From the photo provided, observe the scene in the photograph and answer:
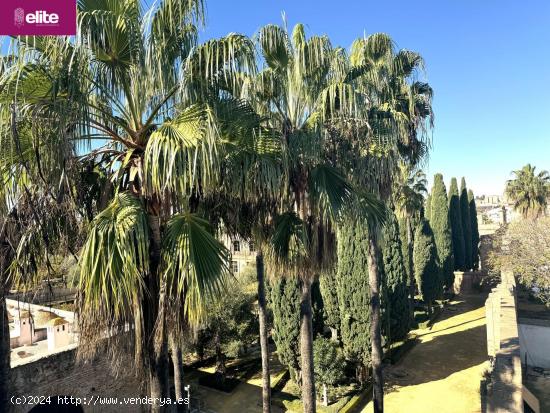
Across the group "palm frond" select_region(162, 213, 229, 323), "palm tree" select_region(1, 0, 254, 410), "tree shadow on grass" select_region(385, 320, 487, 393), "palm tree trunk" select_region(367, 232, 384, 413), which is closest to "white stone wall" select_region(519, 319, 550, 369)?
"tree shadow on grass" select_region(385, 320, 487, 393)

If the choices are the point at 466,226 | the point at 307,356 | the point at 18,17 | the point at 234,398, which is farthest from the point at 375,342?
the point at 466,226

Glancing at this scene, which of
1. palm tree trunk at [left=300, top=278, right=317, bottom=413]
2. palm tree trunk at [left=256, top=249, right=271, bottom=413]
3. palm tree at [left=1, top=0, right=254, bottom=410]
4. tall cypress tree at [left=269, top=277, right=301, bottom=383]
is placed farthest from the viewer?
tall cypress tree at [left=269, top=277, right=301, bottom=383]

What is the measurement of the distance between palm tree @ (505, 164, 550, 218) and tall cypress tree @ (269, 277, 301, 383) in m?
28.0

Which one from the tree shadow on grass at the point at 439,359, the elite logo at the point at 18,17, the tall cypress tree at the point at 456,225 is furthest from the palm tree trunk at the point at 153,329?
the tall cypress tree at the point at 456,225

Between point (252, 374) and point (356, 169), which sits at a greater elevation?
point (356, 169)

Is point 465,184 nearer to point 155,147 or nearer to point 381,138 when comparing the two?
point 381,138

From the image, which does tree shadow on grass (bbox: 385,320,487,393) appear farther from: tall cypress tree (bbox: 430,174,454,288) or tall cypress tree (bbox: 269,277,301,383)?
tall cypress tree (bbox: 430,174,454,288)

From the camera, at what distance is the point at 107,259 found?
3.06 metres

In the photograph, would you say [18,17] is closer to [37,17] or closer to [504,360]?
[37,17]

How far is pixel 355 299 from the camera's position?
14.3 metres

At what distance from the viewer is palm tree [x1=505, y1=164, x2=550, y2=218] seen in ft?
104

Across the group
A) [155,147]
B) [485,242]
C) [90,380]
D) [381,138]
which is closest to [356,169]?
[381,138]

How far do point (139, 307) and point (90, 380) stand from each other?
25.7ft

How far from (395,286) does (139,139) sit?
15.9m
